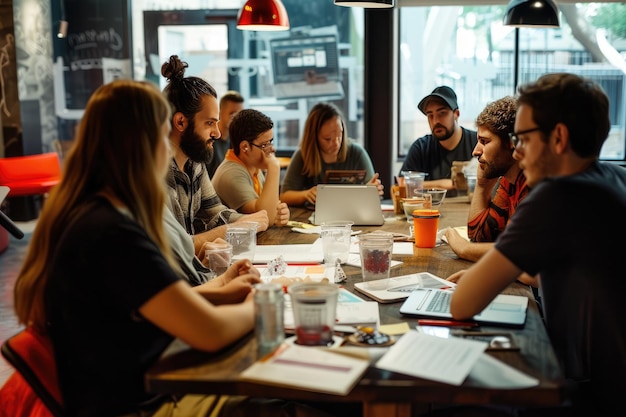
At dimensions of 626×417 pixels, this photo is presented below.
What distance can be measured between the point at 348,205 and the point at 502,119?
0.90m

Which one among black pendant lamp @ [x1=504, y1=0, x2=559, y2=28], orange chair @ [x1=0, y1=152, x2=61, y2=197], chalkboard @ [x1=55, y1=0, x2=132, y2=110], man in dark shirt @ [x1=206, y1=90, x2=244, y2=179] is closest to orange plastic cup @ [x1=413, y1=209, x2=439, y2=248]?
black pendant lamp @ [x1=504, y1=0, x2=559, y2=28]

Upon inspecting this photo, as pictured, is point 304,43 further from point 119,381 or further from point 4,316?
point 119,381

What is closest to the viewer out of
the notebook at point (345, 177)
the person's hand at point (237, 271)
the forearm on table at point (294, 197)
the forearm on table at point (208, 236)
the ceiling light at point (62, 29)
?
the person's hand at point (237, 271)

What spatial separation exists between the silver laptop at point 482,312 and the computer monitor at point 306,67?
5912 mm

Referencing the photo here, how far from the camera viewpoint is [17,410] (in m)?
1.72

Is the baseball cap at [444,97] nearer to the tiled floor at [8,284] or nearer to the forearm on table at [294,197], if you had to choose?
the forearm on table at [294,197]

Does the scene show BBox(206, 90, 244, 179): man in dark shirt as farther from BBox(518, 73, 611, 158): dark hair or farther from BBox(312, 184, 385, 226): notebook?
BBox(518, 73, 611, 158): dark hair

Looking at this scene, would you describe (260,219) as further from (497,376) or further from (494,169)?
(497,376)

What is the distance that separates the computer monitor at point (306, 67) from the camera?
25.4ft

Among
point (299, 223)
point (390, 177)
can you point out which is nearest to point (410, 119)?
point (390, 177)

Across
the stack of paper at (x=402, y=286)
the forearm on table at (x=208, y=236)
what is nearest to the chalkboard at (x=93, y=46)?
the forearm on table at (x=208, y=236)

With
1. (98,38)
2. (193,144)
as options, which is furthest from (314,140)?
(98,38)

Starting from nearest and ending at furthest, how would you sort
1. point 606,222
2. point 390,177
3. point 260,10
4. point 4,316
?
point 606,222 → point 260,10 → point 4,316 → point 390,177

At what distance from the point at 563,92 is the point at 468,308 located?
1.89 feet
